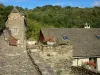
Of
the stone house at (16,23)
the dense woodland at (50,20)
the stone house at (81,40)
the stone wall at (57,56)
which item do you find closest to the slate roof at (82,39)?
the stone house at (81,40)

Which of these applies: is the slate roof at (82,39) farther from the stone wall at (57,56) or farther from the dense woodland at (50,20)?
the stone wall at (57,56)

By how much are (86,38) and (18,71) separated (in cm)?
2775

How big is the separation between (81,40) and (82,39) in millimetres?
319

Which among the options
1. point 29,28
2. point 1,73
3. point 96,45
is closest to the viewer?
point 1,73

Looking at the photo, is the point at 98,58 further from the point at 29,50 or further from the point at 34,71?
the point at 34,71

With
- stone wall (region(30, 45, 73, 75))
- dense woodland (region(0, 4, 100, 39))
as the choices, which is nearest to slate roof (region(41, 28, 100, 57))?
dense woodland (region(0, 4, 100, 39))

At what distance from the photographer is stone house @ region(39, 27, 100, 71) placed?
1106 inches

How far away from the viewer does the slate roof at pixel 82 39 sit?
2920cm

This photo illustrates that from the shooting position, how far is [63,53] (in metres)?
11.6

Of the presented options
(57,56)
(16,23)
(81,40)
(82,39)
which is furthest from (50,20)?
(57,56)

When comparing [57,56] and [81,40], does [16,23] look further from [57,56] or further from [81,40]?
[57,56]

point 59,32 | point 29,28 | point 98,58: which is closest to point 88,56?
point 98,58

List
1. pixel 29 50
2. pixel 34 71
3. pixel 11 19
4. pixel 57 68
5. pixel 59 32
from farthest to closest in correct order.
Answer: pixel 11 19, pixel 59 32, pixel 57 68, pixel 29 50, pixel 34 71

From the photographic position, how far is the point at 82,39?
108 feet
